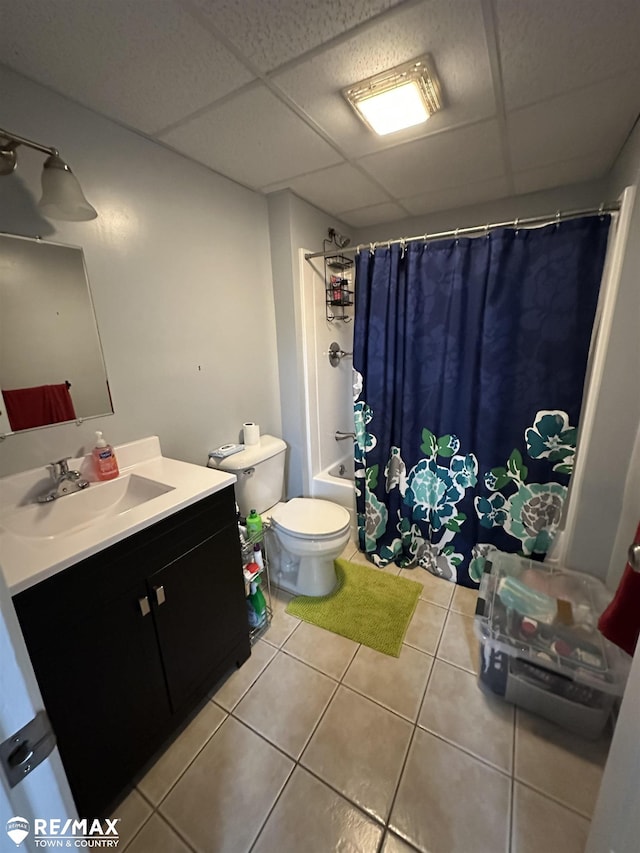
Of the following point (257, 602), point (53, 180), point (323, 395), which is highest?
point (53, 180)

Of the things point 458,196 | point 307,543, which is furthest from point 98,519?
point 458,196

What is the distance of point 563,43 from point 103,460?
1987 mm

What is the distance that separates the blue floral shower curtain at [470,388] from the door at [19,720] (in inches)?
69.5

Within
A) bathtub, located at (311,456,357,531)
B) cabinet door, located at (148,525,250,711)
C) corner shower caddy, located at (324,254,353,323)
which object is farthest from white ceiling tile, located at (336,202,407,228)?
cabinet door, located at (148,525,250,711)

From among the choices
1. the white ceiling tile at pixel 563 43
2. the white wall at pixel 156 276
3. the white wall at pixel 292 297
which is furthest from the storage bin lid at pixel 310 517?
the white ceiling tile at pixel 563 43

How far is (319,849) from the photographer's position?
0.99 meters

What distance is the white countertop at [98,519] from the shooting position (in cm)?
A: 85

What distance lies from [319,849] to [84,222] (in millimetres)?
2162

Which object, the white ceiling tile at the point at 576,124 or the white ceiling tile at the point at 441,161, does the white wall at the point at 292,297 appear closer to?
the white ceiling tile at the point at 441,161

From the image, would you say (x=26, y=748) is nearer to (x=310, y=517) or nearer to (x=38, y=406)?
(x=38, y=406)

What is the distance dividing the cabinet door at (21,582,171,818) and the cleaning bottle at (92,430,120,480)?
495 millimetres

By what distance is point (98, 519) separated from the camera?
4.17 feet

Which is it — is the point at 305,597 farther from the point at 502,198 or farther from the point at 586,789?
the point at 502,198

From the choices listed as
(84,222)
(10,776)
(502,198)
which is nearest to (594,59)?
(502,198)
